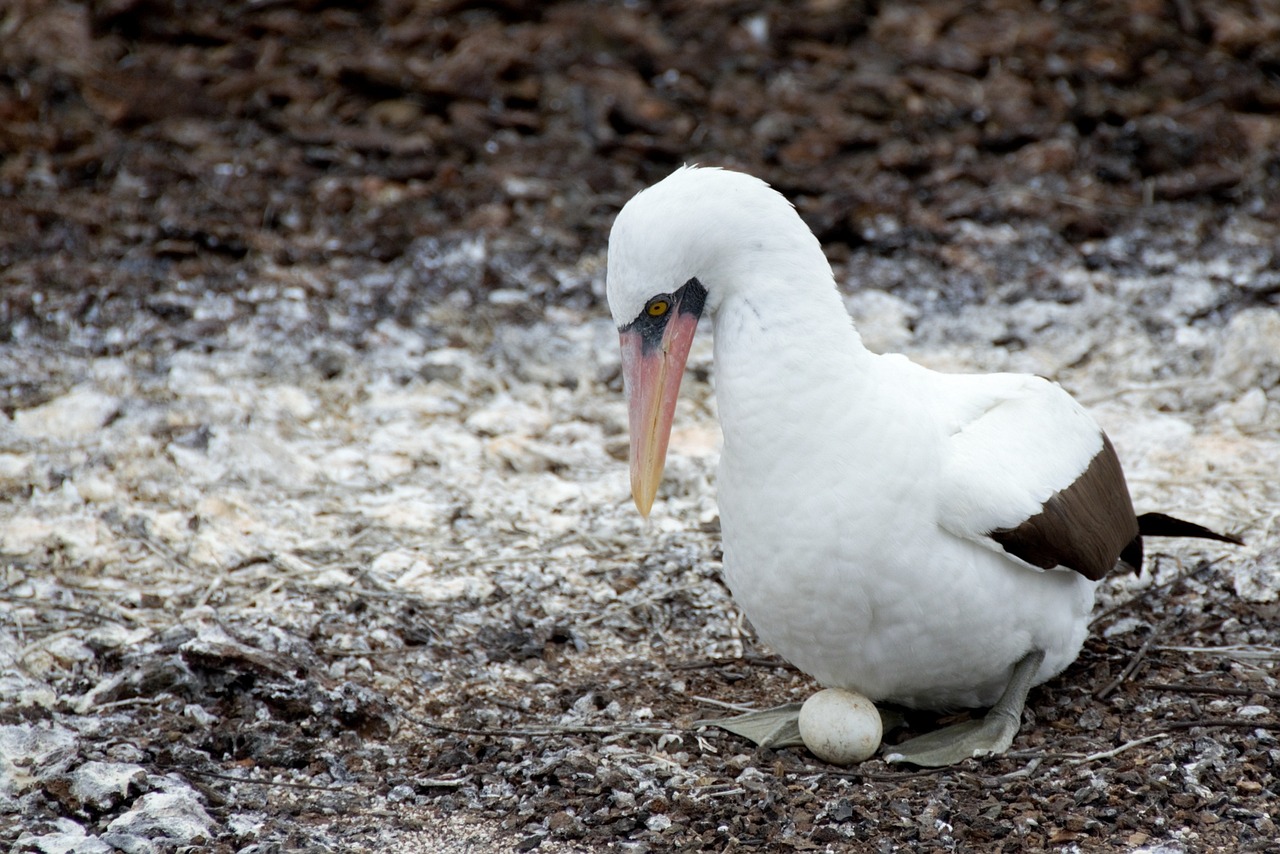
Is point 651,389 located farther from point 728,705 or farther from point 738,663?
point 738,663

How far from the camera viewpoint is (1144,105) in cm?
798

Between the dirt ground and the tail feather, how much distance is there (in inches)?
10.2

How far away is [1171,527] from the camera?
434 centimetres

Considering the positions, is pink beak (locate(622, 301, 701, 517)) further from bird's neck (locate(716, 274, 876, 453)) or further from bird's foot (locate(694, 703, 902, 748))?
bird's foot (locate(694, 703, 902, 748))

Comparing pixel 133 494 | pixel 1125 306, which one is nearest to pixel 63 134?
pixel 133 494

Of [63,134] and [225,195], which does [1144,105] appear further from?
[63,134]

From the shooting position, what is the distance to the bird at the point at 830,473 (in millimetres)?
3395

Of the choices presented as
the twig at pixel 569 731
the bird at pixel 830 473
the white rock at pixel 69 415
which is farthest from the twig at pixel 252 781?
the white rock at pixel 69 415

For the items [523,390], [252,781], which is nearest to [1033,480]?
[252,781]

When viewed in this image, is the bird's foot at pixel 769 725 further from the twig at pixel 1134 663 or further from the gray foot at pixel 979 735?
the twig at pixel 1134 663

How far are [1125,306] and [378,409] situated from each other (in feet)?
11.3

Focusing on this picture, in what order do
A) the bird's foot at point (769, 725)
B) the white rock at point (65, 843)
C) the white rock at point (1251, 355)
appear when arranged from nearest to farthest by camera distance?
the white rock at point (65, 843)
the bird's foot at point (769, 725)
the white rock at point (1251, 355)

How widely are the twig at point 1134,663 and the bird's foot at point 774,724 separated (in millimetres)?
584

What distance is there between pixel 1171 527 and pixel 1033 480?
97 cm
